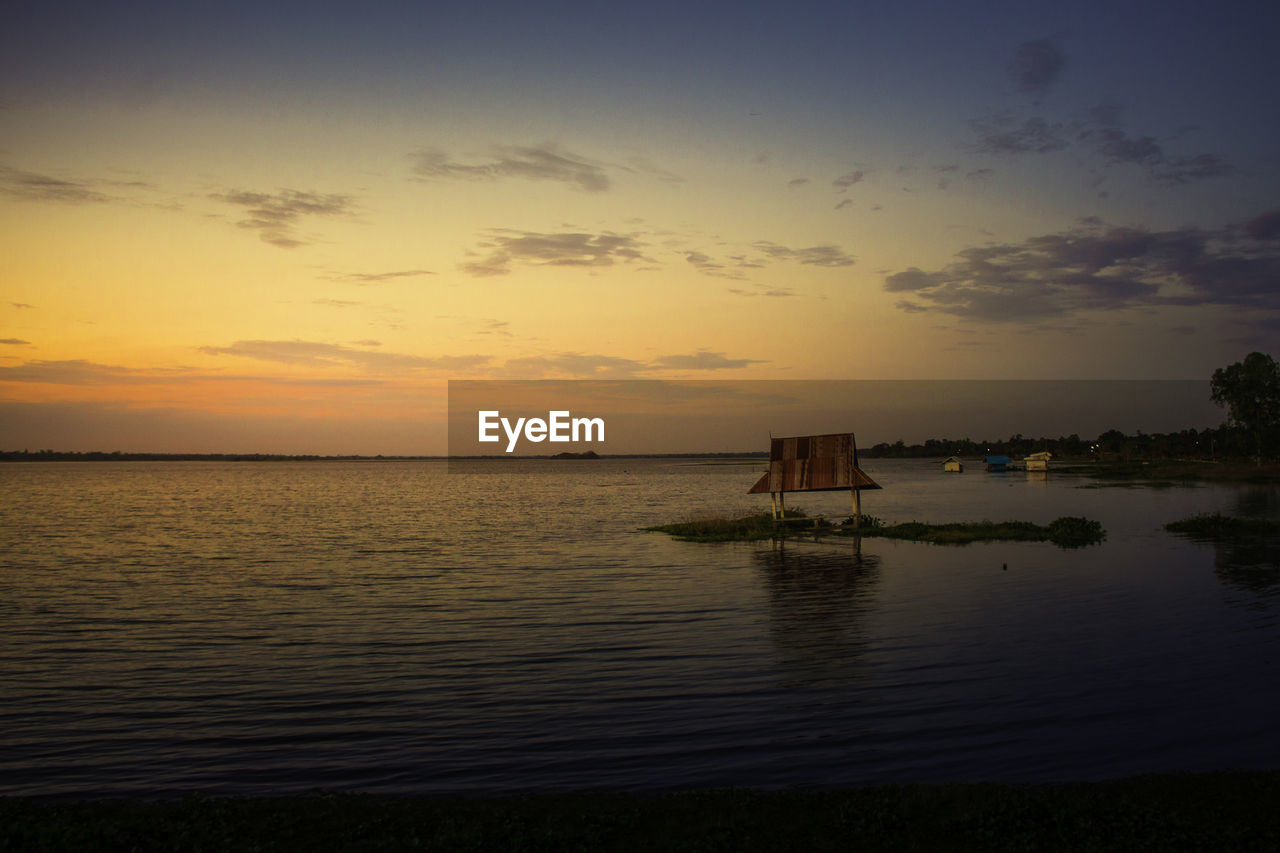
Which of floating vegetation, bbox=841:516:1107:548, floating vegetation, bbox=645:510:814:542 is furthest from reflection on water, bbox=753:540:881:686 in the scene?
floating vegetation, bbox=841:516:1107:548

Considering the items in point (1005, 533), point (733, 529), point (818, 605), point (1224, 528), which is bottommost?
point (818, 605)

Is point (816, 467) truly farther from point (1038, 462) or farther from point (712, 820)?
point (1038, 462)

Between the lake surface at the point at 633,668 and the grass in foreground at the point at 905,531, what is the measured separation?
10.5 ft

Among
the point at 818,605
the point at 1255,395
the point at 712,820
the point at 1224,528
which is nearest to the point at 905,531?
the point at 1224,528

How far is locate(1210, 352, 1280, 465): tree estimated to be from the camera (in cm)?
11706

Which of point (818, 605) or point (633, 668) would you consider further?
point (818, 605)

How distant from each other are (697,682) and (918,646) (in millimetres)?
6296

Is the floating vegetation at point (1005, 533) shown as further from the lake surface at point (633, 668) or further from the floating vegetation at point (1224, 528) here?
the floating vegetation at point (1224, 528)

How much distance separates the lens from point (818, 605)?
2564cm

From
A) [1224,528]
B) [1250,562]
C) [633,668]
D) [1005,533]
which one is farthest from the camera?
[1005,533]

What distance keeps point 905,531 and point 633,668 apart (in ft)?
102

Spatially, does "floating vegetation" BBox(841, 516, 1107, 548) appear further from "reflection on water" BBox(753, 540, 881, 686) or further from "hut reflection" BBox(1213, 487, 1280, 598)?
"hut reflection" BBox(1213, 487, 1280, 598)

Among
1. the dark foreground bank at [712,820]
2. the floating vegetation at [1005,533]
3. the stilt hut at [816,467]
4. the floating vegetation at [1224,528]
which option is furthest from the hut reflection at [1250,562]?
the dark foreground bank at [712,820]

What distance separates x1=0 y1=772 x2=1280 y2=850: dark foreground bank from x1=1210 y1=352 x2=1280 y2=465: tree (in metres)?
133
